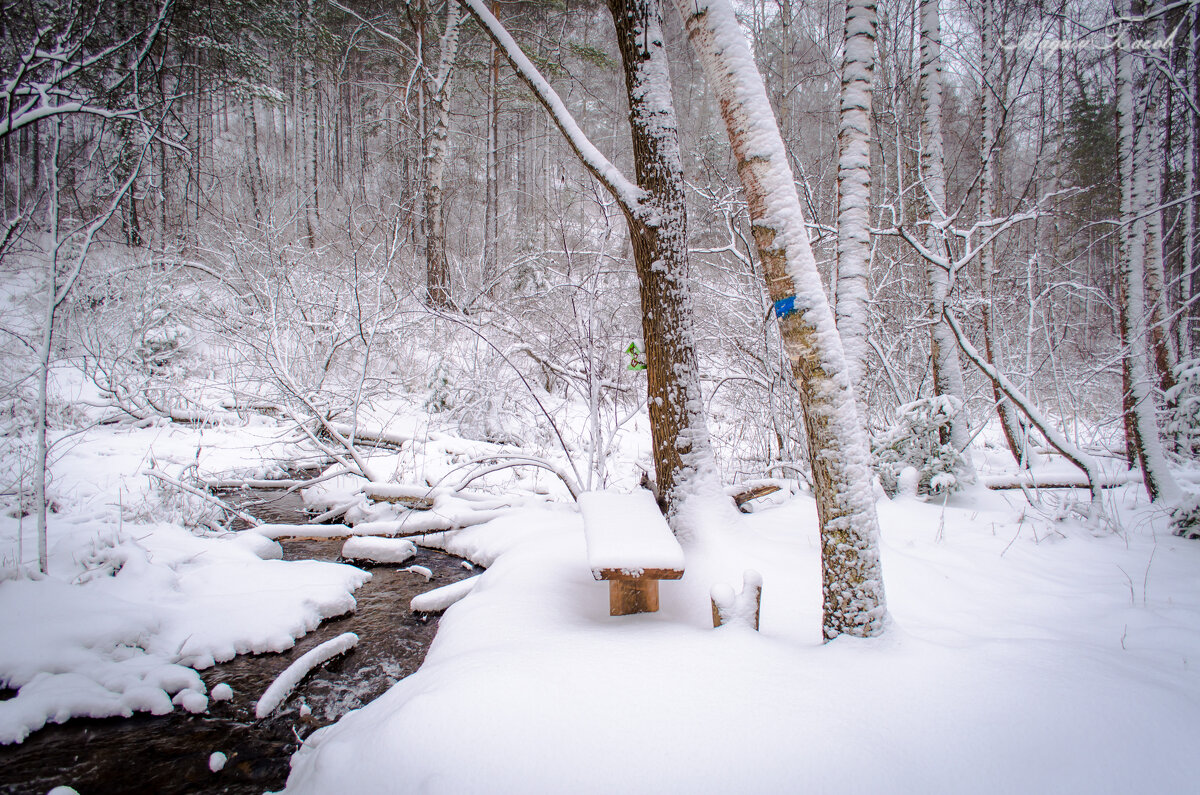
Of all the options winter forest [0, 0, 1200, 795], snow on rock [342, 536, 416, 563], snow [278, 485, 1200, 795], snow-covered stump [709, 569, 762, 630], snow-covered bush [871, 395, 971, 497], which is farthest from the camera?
snow-covered bush [871, 395, 971, 497]

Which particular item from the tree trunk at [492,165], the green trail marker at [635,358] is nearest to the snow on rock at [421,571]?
the green trail marker at [635,358]

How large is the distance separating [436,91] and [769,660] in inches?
458

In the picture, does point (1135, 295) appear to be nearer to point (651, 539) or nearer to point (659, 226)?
point (659, 226)

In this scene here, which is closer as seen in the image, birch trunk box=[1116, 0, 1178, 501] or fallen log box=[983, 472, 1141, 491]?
birch trunk box=[1116, 0, 1178, 501]

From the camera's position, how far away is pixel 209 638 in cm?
281

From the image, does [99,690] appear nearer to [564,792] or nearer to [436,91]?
[564,792]

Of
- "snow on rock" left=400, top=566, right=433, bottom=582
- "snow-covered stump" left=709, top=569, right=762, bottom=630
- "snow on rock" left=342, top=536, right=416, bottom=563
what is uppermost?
"snow-covered stump" left=709, top=569, right=762, bottom=630

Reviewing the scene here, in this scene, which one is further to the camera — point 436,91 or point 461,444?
point 436,91

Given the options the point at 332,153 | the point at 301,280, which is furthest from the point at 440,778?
the point at 332,153

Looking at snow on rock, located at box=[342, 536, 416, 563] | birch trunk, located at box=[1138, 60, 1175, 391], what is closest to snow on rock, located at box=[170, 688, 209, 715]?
snow on rock, located at box=[342, 536, 416, 563]

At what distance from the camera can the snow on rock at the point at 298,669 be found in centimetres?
239

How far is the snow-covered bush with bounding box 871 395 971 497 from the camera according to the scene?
4.34 metres

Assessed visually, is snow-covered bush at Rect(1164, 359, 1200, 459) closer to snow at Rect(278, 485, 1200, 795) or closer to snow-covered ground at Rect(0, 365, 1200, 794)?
snow-covered ground at Rect(0, 365, 1200, 794)

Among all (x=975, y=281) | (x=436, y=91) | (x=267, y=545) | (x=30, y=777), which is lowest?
(x=30, y=777)
